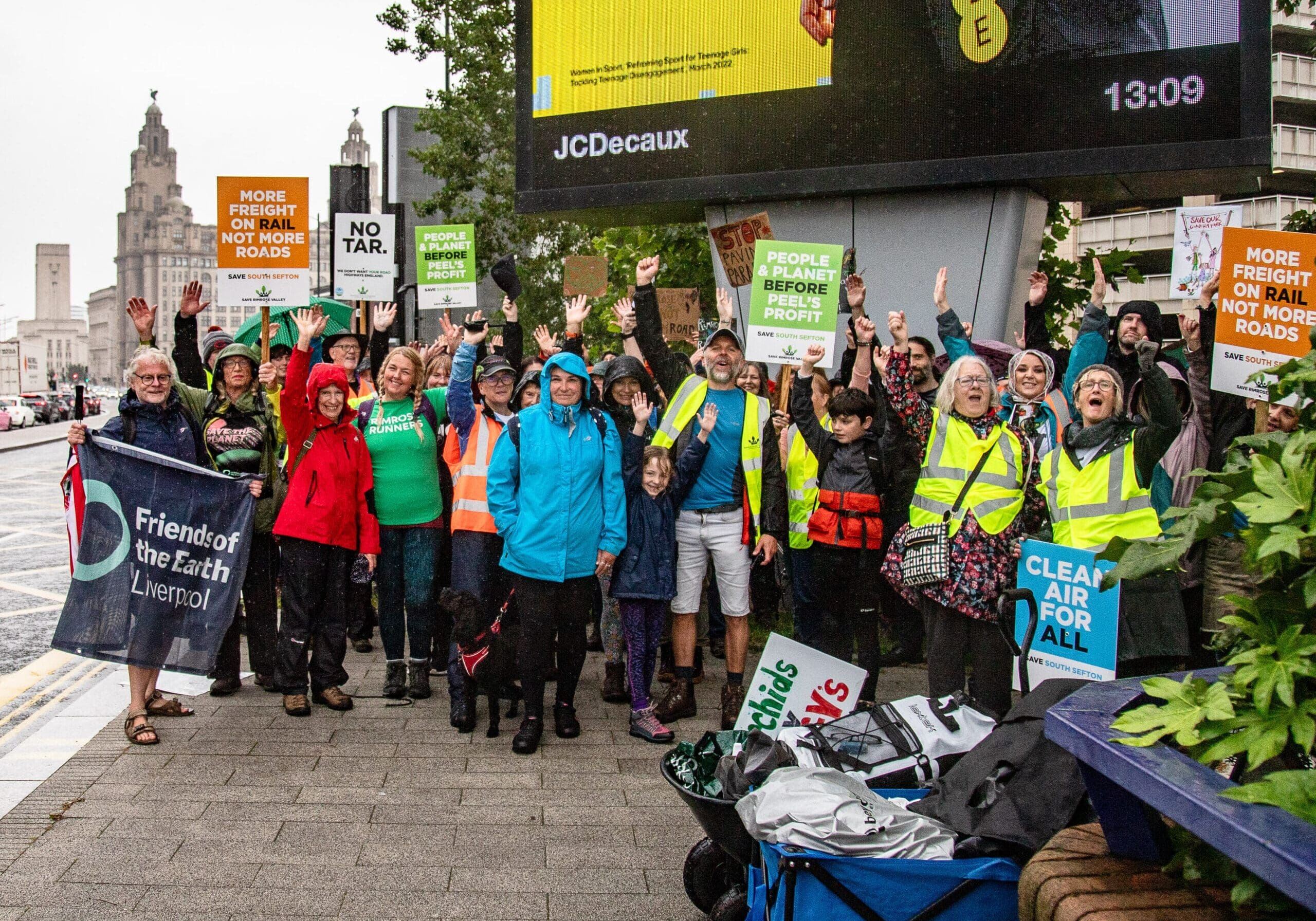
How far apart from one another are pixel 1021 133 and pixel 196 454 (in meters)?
6.62

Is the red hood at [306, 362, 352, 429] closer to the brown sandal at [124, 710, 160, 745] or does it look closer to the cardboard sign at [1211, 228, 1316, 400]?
the brown sandal at [124, 710, 160, 745]

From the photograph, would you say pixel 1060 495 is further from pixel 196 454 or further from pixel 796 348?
pixel 196 454

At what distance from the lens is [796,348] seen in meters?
7.57

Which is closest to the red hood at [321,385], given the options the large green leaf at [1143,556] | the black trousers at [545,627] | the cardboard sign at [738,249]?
the black trousers at [545,627]

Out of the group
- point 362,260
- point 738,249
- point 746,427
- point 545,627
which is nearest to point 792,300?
point 746,427

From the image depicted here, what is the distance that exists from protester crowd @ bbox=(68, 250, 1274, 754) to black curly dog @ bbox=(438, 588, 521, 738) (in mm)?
22

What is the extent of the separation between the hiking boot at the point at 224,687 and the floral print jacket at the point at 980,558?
4.06 m

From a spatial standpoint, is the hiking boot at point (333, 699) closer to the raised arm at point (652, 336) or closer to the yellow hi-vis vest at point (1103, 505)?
the raised arm at point (652, 336)

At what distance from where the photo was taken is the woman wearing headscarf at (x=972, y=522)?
555cm

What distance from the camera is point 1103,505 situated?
5.46 meters

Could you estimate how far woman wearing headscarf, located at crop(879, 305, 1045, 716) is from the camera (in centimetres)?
555

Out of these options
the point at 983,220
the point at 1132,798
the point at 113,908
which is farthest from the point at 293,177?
the point at 1132,798

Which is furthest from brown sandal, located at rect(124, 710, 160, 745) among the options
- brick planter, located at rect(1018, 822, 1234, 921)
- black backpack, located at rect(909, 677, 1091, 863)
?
brick planter, located at rect(1018, 822, 1234, 921)

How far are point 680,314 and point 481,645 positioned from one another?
16.2 ft
